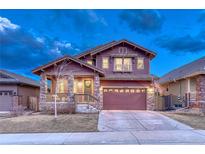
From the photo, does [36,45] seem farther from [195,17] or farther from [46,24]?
[195,17]

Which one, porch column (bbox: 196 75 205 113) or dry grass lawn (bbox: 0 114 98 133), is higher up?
porch column (bbox: 196 75 205 113)

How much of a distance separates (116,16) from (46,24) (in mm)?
5553

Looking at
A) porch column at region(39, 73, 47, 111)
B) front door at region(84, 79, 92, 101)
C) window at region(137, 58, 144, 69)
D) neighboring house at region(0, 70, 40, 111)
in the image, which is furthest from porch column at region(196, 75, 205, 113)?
neighboring house at region(0, 70, 40, 111)

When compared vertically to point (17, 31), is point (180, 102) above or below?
below

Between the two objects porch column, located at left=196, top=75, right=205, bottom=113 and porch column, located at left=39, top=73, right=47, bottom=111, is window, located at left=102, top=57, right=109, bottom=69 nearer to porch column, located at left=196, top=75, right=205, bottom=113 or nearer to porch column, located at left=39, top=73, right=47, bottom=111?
porch column, located at left=39, top=73, right=47, bottom=111

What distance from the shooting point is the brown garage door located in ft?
70.2

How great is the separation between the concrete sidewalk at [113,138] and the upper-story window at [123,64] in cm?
1145

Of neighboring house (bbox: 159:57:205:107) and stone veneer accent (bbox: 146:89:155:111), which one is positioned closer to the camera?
neighboring house (bbox: 159:57:205:107)

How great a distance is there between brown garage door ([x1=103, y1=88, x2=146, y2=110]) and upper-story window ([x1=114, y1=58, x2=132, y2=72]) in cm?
190

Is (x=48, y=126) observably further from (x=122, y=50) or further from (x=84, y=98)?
(x=122, y=50)

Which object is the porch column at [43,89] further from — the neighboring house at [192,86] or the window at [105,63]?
the neighboring house at [192,86]
